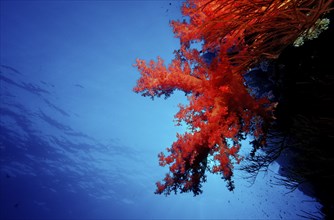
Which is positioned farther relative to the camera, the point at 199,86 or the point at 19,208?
the point at 19,208

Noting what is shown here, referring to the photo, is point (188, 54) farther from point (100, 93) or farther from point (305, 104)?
point (100, 93)

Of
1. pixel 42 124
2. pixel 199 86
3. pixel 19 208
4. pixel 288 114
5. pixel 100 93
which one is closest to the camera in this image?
pixel 199 86

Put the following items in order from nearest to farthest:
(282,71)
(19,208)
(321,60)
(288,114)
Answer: (321,60)
(282,71)
(288,114)
(19,208)

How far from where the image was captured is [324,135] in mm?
4074

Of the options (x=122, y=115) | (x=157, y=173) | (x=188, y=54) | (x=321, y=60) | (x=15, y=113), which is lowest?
(x=188, y=54)

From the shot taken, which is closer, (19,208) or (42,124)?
(42,124)

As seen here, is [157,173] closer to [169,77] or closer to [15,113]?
[15,113]

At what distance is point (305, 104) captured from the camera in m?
4.86

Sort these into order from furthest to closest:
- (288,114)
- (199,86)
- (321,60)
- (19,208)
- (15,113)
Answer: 1. (19,208)
2. (15,113)
3. (288,114)
4. (321,60)
5. (199,86)

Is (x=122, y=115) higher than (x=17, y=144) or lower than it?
higher

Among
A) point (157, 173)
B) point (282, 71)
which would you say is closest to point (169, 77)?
point (282, 71)

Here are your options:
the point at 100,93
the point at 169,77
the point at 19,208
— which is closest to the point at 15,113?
the point at 100,93

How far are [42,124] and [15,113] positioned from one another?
399 centimetres

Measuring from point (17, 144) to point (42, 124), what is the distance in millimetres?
8002
